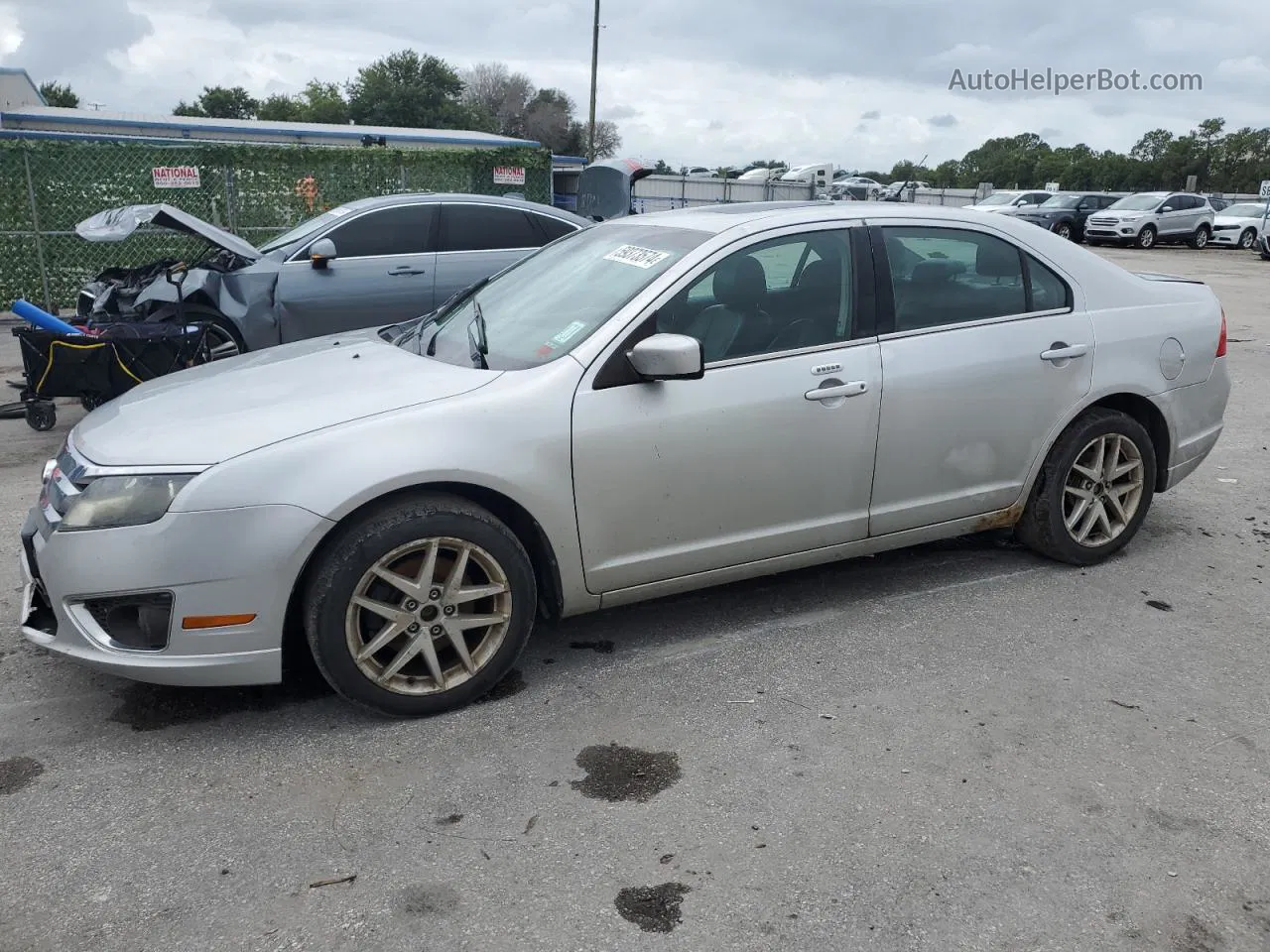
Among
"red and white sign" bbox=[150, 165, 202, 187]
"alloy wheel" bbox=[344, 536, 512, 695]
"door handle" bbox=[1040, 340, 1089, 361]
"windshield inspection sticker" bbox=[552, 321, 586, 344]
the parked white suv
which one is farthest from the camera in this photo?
the parked white suv

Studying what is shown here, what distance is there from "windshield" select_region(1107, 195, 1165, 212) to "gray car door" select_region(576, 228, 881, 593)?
103 ft

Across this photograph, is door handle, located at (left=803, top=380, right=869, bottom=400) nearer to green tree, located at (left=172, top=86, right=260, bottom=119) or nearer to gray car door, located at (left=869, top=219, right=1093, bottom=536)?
gray car door, located at (left=869, top=219, right=1093, bottom=536)

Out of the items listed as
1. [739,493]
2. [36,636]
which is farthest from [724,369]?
[36,636]

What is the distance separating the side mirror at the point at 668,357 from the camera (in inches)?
136

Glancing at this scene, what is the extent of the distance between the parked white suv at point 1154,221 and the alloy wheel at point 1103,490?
29.3 metres

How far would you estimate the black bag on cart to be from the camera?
692 cm

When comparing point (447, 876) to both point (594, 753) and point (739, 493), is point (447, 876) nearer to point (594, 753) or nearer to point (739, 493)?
point (594, 753)

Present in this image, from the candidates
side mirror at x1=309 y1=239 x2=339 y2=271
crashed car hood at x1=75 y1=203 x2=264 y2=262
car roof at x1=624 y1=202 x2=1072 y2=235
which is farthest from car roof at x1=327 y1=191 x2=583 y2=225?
car roof at x1=624 y1=202 x2=1072 y2=235

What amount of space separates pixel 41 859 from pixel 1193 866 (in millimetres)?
2957

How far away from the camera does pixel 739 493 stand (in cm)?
382

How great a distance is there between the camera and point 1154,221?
1219 inches

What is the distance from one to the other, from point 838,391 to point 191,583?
229 centimetres

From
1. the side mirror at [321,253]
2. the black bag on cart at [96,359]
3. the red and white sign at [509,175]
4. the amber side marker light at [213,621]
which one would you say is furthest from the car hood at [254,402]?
the red and white sign at [509,175]

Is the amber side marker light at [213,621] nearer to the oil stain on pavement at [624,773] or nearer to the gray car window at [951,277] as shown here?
the oil stain on pavement at [624,773]
